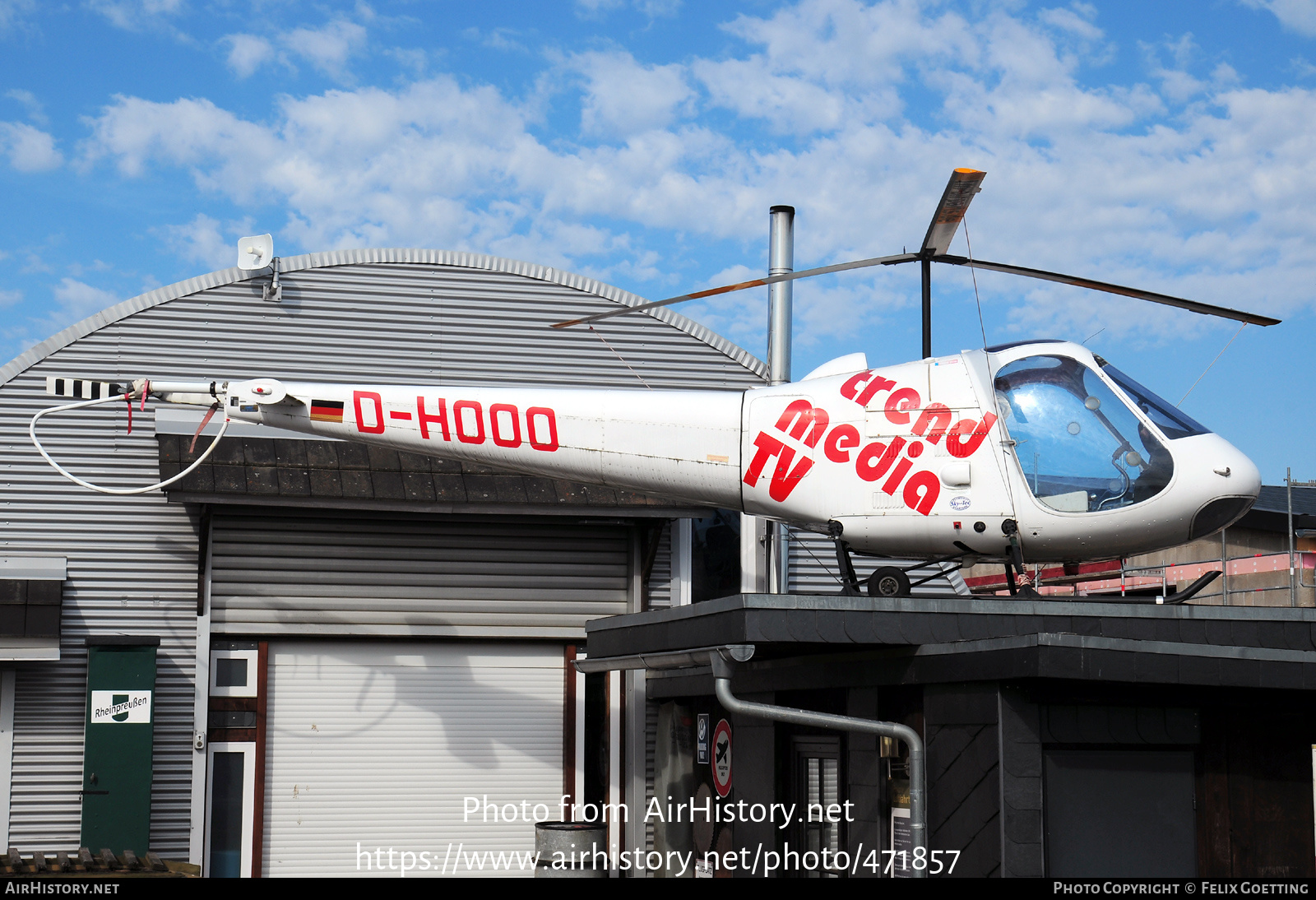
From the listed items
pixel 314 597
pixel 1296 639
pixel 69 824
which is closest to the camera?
pixel 1296 639

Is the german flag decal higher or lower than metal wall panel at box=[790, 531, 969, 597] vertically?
higher

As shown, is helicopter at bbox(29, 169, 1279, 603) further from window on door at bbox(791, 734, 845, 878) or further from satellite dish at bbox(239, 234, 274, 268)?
satellite dish at bbox(239, 234, 274, 268)

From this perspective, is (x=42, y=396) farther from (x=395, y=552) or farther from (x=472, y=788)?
(x=472, y=788)

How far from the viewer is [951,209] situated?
10.6 metres

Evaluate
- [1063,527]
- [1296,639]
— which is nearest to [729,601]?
[1063,527]

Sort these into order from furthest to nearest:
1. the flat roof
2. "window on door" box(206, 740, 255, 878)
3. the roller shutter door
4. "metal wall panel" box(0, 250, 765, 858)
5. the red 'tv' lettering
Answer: the roller shutter door → "window on door" box(206, 740, 255, 878) → "metal wall panel" box(0, 250, 765, 858) → the red 'tv' lettering → the flat roof

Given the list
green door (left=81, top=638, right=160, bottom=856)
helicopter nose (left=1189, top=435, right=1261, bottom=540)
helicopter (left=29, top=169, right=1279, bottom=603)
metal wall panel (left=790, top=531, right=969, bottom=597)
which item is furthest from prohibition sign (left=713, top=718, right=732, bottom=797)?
green door (left=81, top=638, right=160, bottom=856)

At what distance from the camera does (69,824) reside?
14391 mm

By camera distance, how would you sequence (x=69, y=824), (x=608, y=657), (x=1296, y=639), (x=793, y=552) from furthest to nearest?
(x=793, y=552) → (x=69, y=824) → (x=608, y=657) → (x=1296, y=639)

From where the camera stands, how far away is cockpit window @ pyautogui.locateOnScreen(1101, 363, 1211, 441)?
10867mm

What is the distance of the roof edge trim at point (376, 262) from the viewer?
15.3 meters

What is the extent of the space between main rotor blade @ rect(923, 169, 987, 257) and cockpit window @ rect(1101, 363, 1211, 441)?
1.82 m

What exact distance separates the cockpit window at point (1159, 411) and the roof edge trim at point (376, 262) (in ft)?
21.9

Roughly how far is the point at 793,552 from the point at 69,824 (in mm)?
9399
